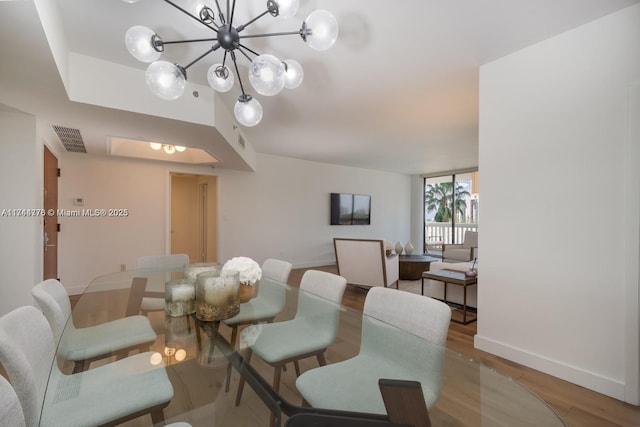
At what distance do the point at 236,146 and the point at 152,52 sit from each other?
251cm

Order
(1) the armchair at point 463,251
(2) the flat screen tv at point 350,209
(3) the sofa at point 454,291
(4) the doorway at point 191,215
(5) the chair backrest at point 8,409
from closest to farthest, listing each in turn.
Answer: (5) the chair backrest at point 8,409 < (3) the sofa at point 454,291 < (1) the armchair at point 463,251 < (4) the doorway at point 191,215 < (2) the flat screen tv at point 350,209

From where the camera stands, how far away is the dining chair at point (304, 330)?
152cm

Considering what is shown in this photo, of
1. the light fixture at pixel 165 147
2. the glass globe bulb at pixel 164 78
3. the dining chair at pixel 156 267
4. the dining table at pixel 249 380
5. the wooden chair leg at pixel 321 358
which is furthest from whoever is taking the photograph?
the light fixture at pixel 165 147

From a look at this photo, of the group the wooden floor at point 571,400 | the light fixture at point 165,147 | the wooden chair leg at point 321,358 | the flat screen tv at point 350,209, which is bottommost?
the wooden floor at point 571,400

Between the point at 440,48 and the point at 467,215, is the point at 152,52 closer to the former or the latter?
the point at 440,48

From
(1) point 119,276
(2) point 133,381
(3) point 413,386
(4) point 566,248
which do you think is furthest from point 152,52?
(4) point 566,248

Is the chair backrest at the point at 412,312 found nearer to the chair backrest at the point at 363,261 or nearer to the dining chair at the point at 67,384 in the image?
the dining chair at the point at 67,384

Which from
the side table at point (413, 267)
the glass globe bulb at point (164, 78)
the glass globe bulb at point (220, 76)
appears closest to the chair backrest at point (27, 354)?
the glass globe bulb at point (164, 78)

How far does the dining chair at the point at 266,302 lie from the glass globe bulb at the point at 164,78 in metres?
1.29

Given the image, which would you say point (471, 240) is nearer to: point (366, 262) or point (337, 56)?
point (366, 262)

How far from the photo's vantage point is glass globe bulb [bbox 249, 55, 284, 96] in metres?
1.48

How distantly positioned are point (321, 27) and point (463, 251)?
18.2 feet

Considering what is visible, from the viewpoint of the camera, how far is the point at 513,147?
7.72 feet

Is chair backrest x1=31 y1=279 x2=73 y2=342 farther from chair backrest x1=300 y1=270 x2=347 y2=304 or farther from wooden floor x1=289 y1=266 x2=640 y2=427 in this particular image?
wooden floor x1=289 y1=266 x2=640 y2=427
